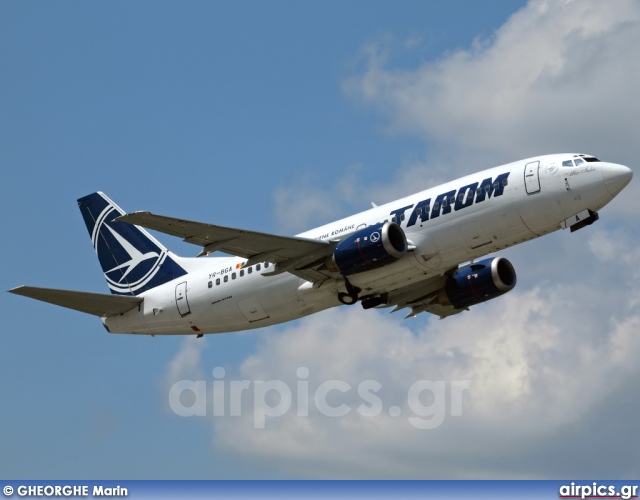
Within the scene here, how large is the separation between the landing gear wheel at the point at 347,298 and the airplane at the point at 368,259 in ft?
0.18

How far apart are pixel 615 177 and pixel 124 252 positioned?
2687 centimetres

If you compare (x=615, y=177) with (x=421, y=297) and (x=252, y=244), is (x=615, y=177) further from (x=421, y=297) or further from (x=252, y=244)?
(x=252, y=244)

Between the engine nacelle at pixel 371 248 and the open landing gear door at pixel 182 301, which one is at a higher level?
the open landing gear door at pixel 182 301

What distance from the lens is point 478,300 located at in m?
60.2

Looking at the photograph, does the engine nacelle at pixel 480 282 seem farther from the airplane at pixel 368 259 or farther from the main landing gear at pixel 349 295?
the main landing gear at pixel 349 295

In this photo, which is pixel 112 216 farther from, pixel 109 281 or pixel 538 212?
pixel 538 212

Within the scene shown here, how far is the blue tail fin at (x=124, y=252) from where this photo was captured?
63.2 metres

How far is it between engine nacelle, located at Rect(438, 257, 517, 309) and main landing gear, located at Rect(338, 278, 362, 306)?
6.30 metres

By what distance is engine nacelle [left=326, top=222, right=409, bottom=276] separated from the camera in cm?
5216

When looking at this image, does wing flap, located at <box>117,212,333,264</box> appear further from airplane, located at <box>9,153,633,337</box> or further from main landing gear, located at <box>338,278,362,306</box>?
main landing gear, located at <box>338,278,362,306</box>

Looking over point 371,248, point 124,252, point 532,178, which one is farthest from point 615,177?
point 124,252

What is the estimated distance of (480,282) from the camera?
2351 inches

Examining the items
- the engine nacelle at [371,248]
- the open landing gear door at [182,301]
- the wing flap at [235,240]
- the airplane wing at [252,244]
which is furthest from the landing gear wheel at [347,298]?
the open landing gear door at [182,301]

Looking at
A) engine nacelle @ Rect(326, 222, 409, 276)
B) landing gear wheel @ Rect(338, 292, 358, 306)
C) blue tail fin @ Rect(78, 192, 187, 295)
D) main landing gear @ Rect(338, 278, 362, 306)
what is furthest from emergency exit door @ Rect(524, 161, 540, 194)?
blue tail fin @ Rect(78, 192, 187, 295)
